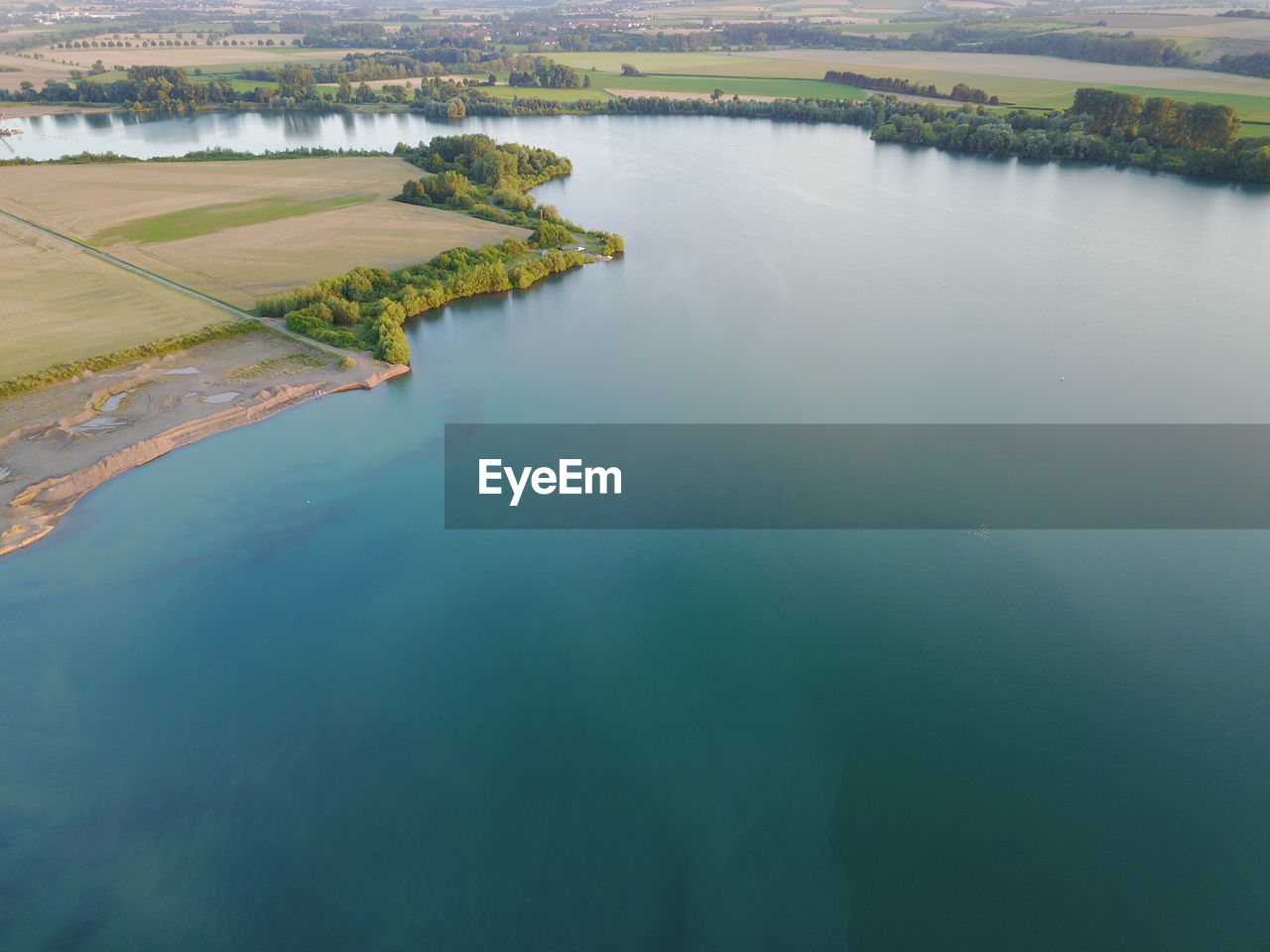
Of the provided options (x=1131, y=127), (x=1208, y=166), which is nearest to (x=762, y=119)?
(x=1131, y=127)

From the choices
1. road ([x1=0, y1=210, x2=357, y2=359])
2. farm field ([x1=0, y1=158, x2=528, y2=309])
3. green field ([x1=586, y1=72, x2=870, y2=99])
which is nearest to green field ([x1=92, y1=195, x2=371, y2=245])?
farm field ([x1=0, y1=158, x2=528, y2=309])

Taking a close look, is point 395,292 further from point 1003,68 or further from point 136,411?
point 1003,68

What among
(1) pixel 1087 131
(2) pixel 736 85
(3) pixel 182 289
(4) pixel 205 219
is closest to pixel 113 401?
(3) pixel 182 289

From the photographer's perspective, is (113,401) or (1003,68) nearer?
(113,401)

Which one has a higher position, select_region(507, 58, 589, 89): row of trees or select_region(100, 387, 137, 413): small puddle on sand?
select_region(507, 58, 589, 89): row of trees

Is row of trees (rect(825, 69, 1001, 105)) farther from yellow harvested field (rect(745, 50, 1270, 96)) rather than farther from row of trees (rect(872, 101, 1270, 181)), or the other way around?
row of trees (rect(872, 101, 1270, 181))

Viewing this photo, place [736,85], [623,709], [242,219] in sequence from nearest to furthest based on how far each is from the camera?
[623,709] < [242,219] < [736,85]
